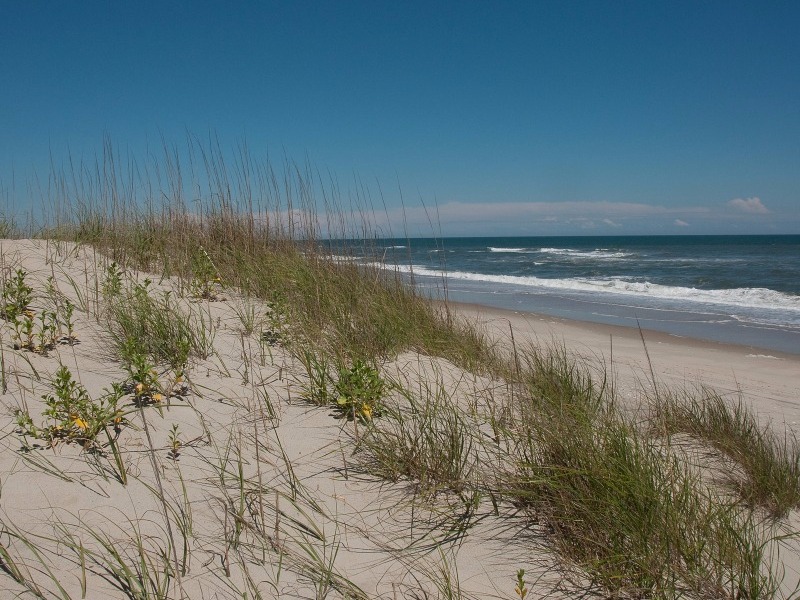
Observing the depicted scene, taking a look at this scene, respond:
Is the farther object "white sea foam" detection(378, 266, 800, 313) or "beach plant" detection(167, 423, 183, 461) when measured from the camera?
"white sea foam" detection(378, 266, 800, 313)

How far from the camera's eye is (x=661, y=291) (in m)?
17.1

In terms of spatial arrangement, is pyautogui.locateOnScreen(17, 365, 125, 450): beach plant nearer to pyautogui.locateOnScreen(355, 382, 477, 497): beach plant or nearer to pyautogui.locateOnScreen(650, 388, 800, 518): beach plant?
pyautogui.locateOnScreen(355, 382, 477, 497): beach plant

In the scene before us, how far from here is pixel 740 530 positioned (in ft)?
6.98

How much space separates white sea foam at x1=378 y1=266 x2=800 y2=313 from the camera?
14.6 meters

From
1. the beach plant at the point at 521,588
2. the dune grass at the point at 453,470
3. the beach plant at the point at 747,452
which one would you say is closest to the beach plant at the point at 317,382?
the dune grass at the point at 453,470

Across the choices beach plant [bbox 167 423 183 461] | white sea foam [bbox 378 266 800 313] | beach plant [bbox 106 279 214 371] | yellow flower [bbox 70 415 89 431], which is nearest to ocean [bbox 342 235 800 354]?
white sea foam [bbox 378 266 800 313]

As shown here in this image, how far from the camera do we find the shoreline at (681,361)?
18.1 feet

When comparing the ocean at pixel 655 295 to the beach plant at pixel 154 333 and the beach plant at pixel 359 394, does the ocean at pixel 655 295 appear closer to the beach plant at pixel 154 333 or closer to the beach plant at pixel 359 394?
Answer: the beach plant at pixel 154 333

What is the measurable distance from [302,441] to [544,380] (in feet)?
5.36

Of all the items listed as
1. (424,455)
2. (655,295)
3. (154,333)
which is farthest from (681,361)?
(655,295)

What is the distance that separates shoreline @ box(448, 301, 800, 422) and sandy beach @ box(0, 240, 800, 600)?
102 inches

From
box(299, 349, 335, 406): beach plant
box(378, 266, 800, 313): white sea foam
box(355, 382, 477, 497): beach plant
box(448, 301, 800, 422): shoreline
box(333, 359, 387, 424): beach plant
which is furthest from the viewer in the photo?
box(378, 266, 800, 313): white sea foam

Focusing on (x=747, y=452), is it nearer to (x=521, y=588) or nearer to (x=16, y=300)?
(x=521, y=588)

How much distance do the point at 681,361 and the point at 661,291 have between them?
1036 centimetres
